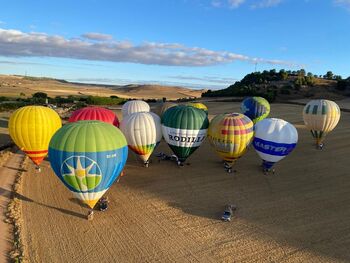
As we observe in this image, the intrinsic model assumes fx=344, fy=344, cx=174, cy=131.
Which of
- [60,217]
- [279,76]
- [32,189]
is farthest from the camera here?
[279,76]

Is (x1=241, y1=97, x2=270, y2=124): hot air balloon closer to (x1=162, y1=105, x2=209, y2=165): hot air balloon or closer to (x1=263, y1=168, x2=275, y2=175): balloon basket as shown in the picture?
(x1=263, y1=168, x2=275, y2=175): balloon basket

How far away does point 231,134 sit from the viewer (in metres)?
21.0

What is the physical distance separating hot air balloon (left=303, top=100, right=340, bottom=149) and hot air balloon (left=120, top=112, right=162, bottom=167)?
14.5 metres

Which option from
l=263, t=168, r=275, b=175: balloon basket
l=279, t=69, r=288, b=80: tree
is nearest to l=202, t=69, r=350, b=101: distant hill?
l=279, t=69, r=288, b=80: tree

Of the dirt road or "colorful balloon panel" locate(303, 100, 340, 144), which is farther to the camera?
"colorful balloon panel" locate(303, 100, 340, 144)

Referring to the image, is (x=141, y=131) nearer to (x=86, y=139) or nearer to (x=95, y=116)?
(x=95, y=116)

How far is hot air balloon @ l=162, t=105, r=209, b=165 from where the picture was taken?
2173 centimetres

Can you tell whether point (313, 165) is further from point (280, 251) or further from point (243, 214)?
point (280, 251)

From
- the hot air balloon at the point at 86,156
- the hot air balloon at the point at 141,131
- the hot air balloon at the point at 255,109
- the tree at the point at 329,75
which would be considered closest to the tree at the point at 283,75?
the tree at the point at 329,75

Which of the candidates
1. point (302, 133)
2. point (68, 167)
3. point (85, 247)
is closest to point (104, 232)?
point (85, 247)

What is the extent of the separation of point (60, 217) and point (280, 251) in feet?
33.0

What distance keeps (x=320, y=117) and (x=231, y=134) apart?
11.8m

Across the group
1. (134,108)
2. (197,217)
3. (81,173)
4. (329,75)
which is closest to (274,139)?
(197,217)

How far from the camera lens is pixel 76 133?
14898mm
